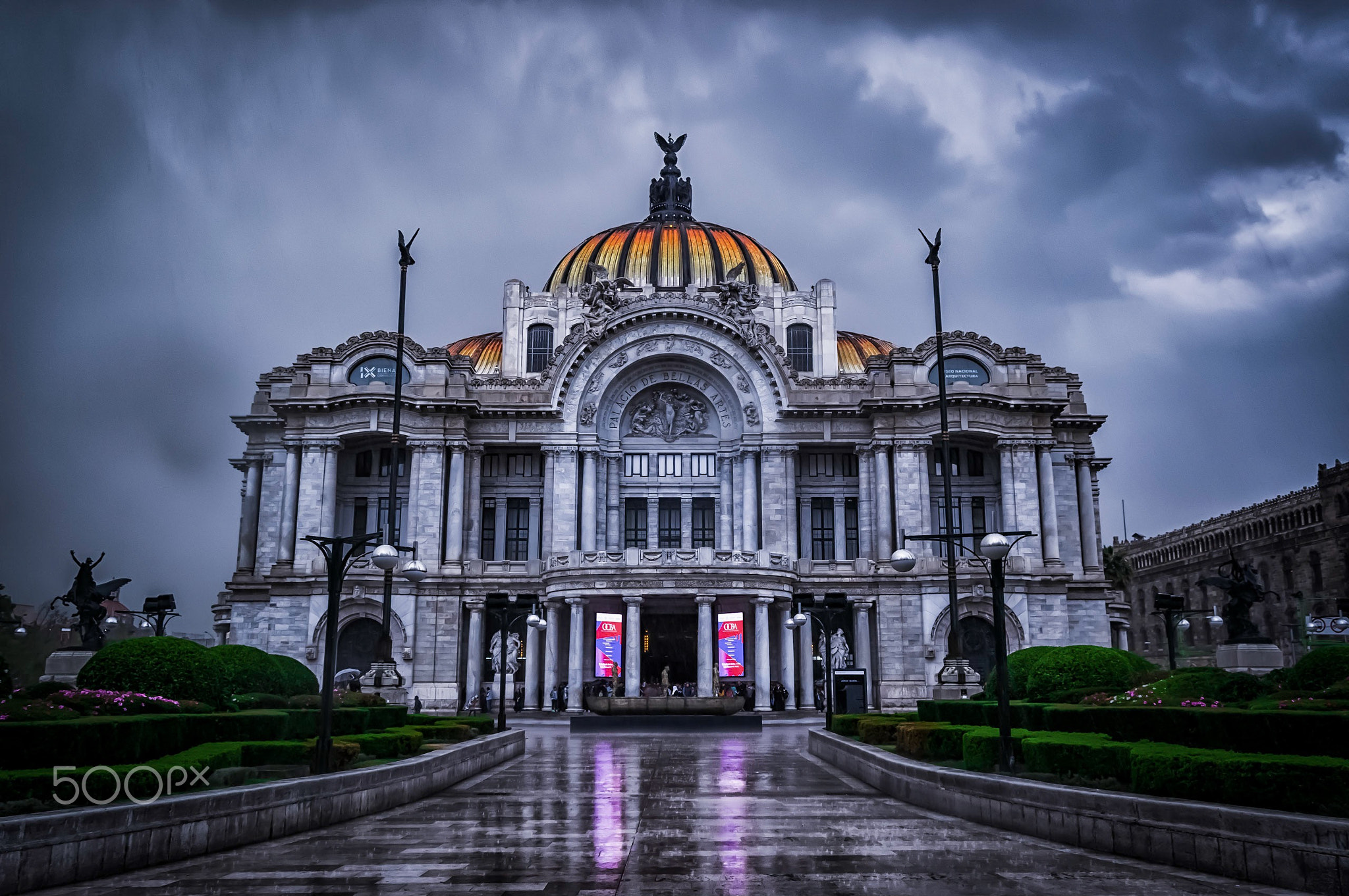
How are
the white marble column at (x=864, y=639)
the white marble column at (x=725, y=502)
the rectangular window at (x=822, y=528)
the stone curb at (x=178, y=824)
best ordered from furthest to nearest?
the rectangular window at (x=822, y=528) < the white marble column at (x=725, y=502) < the white marble column at (x=864, y=639) < the stone curb at (x=178, y=824)

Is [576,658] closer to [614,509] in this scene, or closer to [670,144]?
[614,509]

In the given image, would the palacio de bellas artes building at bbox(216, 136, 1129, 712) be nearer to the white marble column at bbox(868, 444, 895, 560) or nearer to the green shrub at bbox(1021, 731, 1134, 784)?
the white marble column at bbox(868, 444, 895, 560)

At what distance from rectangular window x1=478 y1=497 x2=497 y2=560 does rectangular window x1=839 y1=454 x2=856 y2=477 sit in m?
20.4

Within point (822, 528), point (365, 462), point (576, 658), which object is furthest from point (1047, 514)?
point (365, 462)

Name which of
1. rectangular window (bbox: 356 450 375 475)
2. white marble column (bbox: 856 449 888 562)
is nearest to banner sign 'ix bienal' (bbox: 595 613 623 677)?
white marble column (bbox: 856 449 888 562)

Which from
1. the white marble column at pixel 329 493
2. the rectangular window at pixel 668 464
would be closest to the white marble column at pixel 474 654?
the white marble column at pixel 329 493

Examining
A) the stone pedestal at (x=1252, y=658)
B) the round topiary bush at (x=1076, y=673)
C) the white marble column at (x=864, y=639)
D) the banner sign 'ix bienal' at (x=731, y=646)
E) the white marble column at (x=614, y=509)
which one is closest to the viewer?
the round topiary bush at (x=1076, y=673)

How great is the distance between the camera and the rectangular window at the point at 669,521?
63469 mm

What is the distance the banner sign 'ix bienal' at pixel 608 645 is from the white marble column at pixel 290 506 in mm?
18086

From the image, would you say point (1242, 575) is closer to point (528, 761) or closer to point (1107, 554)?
point (528, 761)

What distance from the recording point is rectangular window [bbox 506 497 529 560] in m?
63.2

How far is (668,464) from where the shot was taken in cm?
6375

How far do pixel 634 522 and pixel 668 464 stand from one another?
3969 millimetres

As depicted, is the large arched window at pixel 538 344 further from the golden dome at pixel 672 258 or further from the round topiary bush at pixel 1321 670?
the round topiary bush at pixel 1321 670
